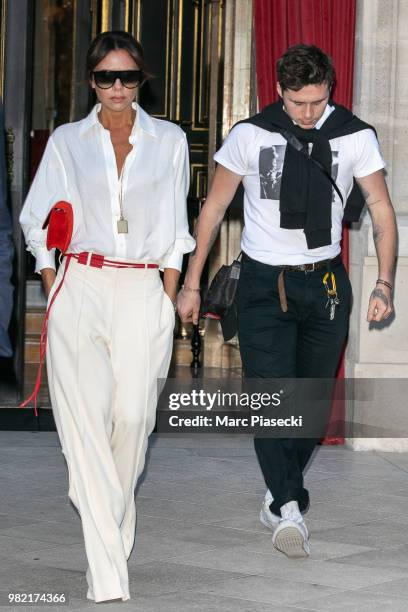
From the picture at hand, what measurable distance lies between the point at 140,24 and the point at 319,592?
7199 millimetres

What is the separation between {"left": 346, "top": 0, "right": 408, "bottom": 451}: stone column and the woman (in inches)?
131

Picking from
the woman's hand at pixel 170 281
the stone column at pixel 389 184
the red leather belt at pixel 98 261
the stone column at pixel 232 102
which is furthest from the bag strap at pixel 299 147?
the stone column at pixel 232 102

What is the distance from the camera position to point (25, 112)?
875 centimetres

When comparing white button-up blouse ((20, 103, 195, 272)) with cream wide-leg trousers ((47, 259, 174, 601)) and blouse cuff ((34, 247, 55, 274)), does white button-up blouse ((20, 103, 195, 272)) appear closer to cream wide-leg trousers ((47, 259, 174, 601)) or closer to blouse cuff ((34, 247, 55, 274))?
Result: blouse cuff ((34, 247, 55, 274))

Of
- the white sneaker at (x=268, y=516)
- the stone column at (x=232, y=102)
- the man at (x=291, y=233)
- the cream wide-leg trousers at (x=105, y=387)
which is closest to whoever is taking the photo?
the cream wide-leg trousers at (x=105, y=387)

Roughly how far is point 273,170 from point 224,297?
563mm

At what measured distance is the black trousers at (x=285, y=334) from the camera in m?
5.42

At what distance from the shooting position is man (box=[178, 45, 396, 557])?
5.32 metres

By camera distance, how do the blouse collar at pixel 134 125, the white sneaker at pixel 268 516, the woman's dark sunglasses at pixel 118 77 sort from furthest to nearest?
the white sneaker at pixel 268 516 → the blouse collar at pixel 134 125 → the woman's dark sunglasses at pixel 118 77

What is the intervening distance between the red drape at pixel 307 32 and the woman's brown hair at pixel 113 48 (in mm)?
3438

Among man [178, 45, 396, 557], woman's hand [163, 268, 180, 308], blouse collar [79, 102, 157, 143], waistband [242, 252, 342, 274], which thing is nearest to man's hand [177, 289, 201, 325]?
man [178, 45, 396, 557]

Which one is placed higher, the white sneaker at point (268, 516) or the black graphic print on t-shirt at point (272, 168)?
the black graphic print on t-shirt at point (272, 168)

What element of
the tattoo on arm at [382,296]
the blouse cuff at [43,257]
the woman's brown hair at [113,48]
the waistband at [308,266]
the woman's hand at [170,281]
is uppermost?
the woman's brown hair at [113,48]

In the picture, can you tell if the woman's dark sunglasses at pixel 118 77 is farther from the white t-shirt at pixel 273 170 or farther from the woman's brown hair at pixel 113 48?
the white t-shirt at pixel 273 170
